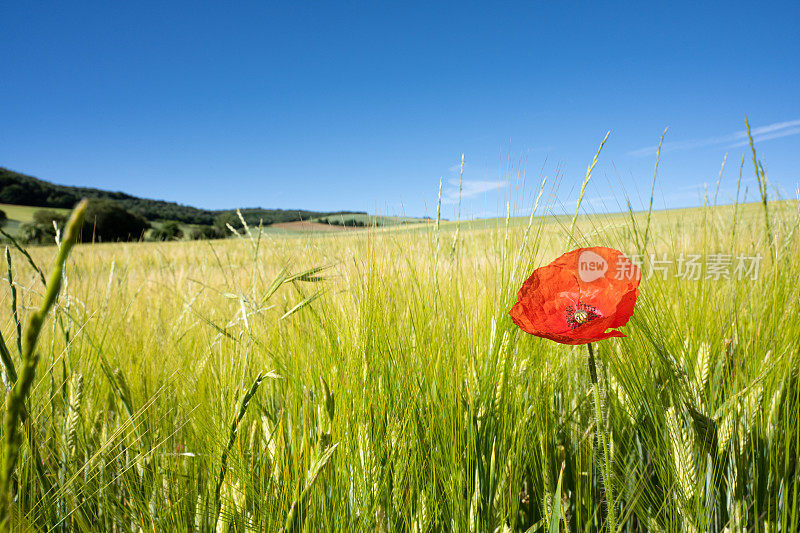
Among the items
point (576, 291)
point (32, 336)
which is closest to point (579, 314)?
point (576, 291)

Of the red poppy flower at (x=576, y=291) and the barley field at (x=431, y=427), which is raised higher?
the red poppy flower at (x=576, y=291)

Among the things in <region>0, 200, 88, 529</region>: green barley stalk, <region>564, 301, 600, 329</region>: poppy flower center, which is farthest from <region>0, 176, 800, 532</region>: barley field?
<region>0, 200, 88, 529</region>: green barley stalk

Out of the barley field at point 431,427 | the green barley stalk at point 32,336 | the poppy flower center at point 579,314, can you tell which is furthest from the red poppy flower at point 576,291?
the green barley stalk at point 32,336

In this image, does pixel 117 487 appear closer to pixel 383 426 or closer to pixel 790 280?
pixel 383 426

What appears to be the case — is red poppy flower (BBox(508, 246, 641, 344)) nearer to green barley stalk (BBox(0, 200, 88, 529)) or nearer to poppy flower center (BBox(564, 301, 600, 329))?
poppy flower center (BBox(564, 301, 600, 329))

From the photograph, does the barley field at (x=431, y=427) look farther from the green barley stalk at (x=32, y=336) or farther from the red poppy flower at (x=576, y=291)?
the green barley stalk at (x=32, y=336)

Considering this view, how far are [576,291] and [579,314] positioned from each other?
0.15 feet

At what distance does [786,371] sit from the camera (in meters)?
0.73

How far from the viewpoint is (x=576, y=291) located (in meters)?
0.58

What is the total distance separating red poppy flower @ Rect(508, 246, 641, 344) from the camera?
0.52 m

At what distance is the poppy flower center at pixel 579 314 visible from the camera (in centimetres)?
54

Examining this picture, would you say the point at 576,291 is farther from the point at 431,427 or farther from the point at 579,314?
the point at 431,427

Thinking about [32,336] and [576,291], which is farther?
[576,291]

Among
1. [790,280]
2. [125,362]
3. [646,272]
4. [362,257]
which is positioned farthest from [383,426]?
[790,280]
